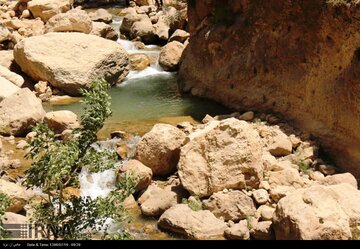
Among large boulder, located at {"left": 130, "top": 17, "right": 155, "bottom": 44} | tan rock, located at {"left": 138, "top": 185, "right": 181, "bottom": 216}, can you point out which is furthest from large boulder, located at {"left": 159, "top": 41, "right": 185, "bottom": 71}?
tan rock, located at {"left": 138, "top": 185, "right": 181, "bottom": 216}

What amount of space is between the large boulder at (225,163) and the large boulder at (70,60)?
28.3 ft

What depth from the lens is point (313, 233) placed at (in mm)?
9336

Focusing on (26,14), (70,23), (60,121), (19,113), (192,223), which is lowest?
(26,14)

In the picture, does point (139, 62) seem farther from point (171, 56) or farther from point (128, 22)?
point (128, 22)

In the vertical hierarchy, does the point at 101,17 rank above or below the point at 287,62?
below

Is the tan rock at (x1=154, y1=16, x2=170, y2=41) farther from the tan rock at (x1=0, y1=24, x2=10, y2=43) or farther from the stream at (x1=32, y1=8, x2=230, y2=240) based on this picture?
the tan rock at (x1=0, y1=24, x2=10, y2=43)

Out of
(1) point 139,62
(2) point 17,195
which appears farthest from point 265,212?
(1) point 139,62

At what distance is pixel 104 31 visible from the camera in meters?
24.9

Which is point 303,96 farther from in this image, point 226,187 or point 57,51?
point 57,51

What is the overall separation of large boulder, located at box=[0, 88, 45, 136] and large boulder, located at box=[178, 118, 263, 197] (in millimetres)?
5820

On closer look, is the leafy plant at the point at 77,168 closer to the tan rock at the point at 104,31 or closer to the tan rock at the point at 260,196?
the tan rock at the point at 260,196

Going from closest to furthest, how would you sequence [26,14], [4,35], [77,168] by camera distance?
[77,168] < [4,35] < [26,14]

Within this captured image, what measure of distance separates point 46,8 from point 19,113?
47.0ft
